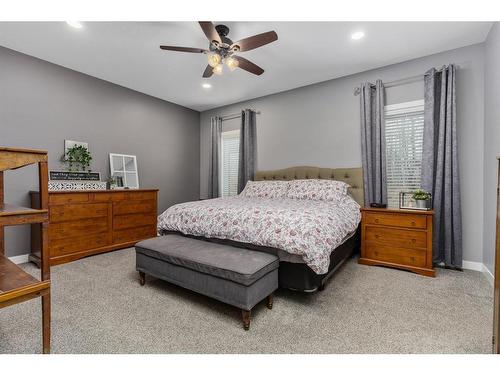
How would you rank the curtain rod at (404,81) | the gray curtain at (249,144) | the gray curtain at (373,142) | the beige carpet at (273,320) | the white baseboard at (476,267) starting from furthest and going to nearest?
the gray curtain at (249,144)
the gray curtain at (373,142)
the curtain rod at (404,81)
the white baseboard at (476,267)
the beige carpet at (273,320)

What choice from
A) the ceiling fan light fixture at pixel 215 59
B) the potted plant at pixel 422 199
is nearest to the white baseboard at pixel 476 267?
the potted plant at pixel 422 199

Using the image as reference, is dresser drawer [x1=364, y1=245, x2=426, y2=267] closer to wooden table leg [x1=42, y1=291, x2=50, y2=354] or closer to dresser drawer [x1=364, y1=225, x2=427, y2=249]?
dresser drawer [x1=364, y1=225, x2=427, y2=249]

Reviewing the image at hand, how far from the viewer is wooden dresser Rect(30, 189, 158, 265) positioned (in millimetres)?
3029

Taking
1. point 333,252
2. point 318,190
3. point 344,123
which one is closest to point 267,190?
point 318,190

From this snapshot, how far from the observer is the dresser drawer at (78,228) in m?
3.01

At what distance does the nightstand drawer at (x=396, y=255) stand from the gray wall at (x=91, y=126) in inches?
143

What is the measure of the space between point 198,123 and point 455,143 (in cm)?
444

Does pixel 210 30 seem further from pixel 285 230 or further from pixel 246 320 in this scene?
pixel 246 320

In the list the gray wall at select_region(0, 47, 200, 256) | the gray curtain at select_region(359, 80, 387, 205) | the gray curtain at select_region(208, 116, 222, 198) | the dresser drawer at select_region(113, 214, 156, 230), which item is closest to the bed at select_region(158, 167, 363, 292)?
the gray curtain at select_region(359, 80, 387, 205)

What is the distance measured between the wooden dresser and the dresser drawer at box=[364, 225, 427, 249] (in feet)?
10.4

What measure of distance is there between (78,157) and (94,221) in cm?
97

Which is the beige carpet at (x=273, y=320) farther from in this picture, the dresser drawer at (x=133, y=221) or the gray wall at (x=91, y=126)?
the gray wall at (x=91, y=126)
